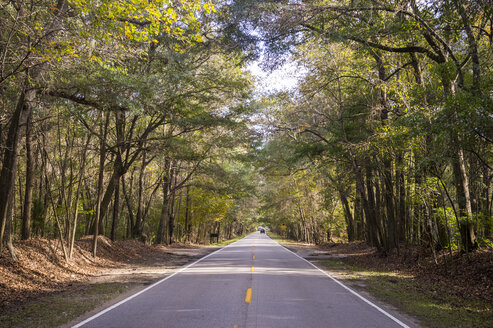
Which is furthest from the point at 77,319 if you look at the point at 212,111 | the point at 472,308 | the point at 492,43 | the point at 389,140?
the point at 212,111

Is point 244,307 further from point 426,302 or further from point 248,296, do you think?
point 426,302

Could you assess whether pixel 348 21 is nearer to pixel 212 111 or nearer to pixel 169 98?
pixel 169 98

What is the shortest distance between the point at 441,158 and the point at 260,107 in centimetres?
1177

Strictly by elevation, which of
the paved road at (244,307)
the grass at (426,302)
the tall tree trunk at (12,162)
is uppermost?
the tall tree trunk at (12,162)

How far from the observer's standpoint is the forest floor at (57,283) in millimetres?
6977

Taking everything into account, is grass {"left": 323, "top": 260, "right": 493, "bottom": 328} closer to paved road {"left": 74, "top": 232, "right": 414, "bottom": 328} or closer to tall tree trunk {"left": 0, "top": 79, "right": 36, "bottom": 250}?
paved road {"left": 74, "top": 232, "right": 414, "bottom": 328}

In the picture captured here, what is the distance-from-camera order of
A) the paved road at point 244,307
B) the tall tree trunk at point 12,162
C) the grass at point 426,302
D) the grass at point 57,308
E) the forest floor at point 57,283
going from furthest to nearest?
the tall tree trunk at point 12,162, the forest floor at point 57,283, the grass at point 426,302, the grass at point 57,308, the paved road at point 244,307

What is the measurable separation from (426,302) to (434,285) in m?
2.69

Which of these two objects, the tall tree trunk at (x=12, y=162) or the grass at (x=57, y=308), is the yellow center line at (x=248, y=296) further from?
the tall tree trunk at (x=12, y=162)

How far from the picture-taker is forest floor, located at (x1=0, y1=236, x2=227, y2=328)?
6.98m

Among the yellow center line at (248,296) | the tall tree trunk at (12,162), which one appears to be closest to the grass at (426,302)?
the yellow center line at (248,296)

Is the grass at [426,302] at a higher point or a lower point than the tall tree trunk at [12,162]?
lower

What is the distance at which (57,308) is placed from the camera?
24.3 feet

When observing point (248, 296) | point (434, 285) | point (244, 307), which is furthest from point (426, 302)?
point (244, 307)
